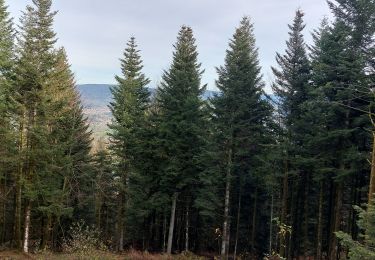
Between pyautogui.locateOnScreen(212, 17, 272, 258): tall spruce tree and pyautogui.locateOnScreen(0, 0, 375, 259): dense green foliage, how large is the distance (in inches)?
4.3

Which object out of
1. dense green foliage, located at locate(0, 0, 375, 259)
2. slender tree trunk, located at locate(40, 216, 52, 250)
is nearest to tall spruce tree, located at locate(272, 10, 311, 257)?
dense green foliage, located at locate(0, 0, 375, 259)

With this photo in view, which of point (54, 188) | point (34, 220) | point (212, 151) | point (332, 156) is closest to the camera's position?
point (332, 156)

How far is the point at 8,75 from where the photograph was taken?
24656 millimetres

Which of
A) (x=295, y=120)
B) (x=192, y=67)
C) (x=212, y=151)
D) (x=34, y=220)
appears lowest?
(x=34, y=220)

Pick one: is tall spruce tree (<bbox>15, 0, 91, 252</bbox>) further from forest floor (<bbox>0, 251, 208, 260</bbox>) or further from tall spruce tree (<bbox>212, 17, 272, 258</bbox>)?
tall spruce tree (<bbox>212, 17, 272, 258</bbox>)

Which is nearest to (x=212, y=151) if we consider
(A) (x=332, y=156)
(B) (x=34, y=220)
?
(A) (x=332, y=156)

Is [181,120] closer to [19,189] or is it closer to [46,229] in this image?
[19,189]

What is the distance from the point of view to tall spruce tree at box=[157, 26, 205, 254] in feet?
99.3

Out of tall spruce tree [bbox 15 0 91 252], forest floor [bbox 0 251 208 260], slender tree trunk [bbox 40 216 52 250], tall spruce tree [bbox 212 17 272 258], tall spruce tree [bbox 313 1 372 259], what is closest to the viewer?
tall spruce tree [bbox 313 1 372 259]

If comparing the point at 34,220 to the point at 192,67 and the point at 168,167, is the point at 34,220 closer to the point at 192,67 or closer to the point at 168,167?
the point at 168,167

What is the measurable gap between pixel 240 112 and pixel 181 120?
5.24 metres

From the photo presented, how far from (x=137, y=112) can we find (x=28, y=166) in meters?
10.5

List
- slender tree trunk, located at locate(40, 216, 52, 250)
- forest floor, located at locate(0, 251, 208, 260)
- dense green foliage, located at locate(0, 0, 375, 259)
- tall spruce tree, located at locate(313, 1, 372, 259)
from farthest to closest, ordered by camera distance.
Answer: slender tree trunk, located at locate(40, 216, 52, 250), dense green foliage, located at locate(0, 0, 375, 259), forest floor, located at locate(0, 251, 208, 260), tall spruce tree, located at locate(313, 1, 372, 259)

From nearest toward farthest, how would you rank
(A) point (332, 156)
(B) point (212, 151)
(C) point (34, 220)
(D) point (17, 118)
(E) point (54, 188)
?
(A) point (332, 156) → (D) point (17, 118) → (E) point (54, 188) → (B) point (212, 151) → (C) point (34, 220)
